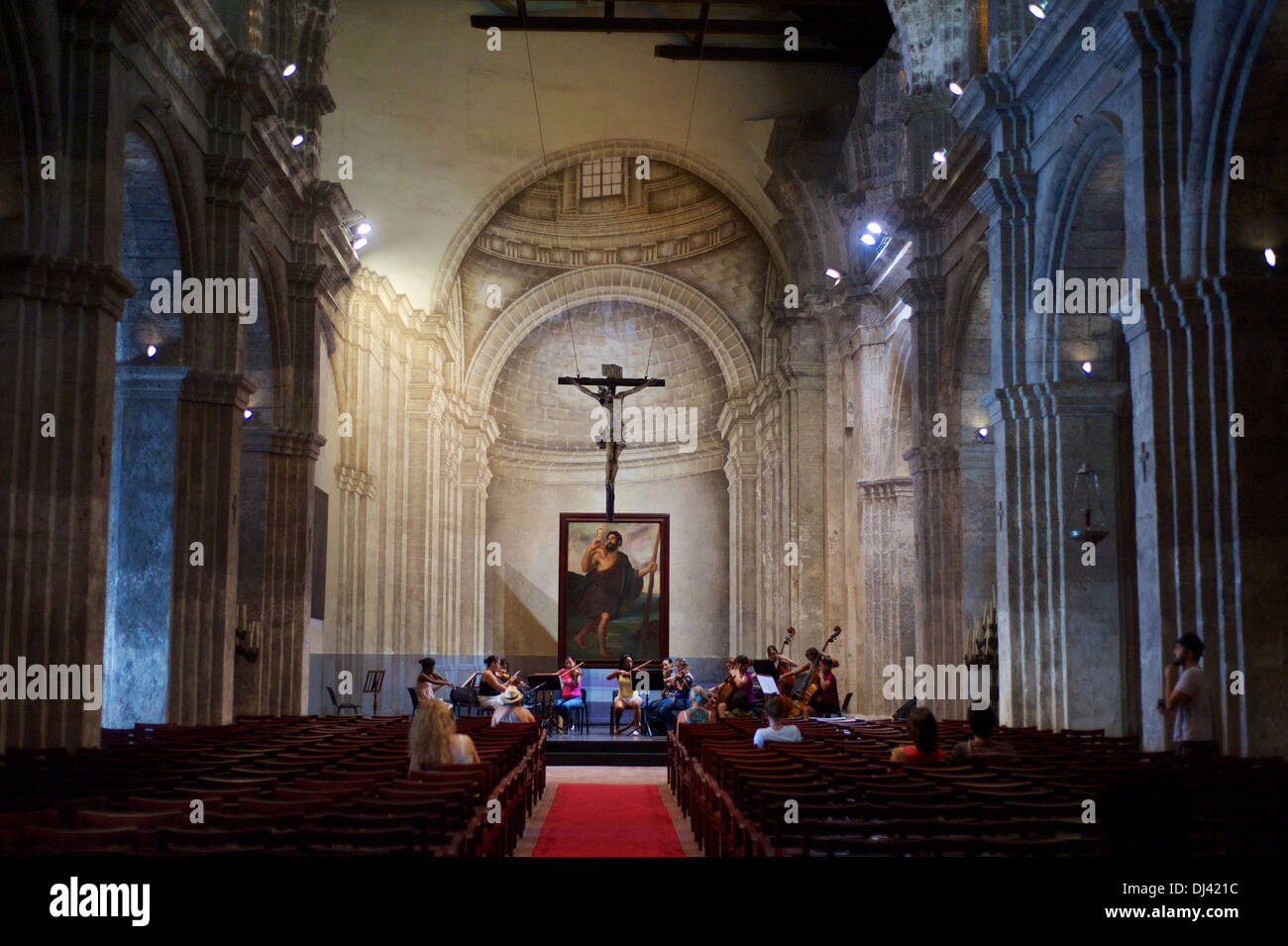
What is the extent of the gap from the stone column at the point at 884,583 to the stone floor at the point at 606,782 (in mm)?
6190

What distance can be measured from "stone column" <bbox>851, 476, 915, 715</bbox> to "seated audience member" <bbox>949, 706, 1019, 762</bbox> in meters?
15.0

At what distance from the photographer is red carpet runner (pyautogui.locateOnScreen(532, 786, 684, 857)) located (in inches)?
413

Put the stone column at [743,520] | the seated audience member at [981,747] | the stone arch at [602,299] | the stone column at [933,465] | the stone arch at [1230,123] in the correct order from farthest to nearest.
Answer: the stone arch at [602,299] < the stone column at [743,520] < the stone column at [933,465] < the stone arch at [1230,123] < the seated audience member at [981,747]

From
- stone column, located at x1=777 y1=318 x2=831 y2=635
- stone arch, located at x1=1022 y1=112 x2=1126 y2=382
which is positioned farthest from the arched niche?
stone column, located at x1=777 y1=318 x2=831 y2=635

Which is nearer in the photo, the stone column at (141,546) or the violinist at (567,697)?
the stone column at (141,546)

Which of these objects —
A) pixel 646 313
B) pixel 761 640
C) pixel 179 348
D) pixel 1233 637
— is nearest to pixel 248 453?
pixel 179 348

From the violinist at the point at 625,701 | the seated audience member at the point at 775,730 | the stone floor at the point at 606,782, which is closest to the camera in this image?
the stone floor at the point at 606,782

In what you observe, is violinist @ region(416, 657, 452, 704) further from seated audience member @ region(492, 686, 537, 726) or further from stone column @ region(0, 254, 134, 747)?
stone column @ region(0, 254, 134, 747)

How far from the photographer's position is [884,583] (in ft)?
81.6

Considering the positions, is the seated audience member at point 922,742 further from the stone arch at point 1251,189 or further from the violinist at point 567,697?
the violinist at point 567,697

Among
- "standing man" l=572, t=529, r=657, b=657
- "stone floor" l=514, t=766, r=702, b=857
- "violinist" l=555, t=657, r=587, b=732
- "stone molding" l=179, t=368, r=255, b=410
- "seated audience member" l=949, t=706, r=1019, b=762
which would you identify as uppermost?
"stone molding" l=179, t=368, r=255, b=410

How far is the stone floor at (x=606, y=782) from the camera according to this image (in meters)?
11.1

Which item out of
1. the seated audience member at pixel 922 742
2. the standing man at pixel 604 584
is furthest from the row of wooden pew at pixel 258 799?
the standing man at pixel 604 584
